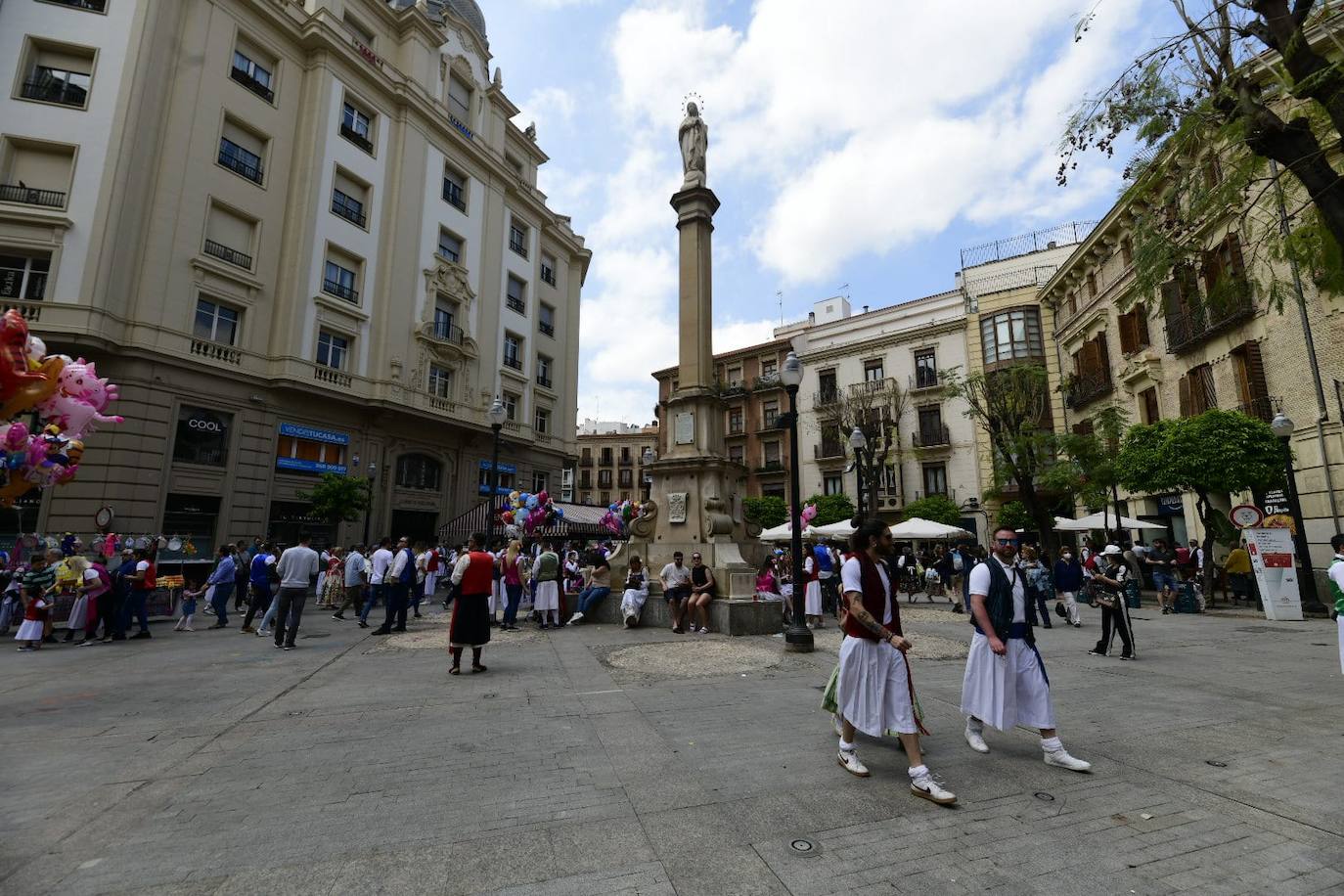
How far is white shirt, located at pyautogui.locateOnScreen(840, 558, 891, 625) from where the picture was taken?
14.1 feet

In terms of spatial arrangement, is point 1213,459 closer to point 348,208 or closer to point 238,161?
point 348,208

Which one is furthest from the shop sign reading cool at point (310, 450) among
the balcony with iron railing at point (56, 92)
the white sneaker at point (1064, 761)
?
the white sneaker at point (1064, 761)

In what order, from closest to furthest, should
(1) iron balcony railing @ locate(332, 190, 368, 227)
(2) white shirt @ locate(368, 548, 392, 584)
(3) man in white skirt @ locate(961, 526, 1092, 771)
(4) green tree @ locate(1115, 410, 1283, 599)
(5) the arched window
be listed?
1. (3) man in white skirt @ locate(961, 526, 1092, 771)
2. (2) white shirt @ locate(368, 548, 392, 584)
3. (4) green tree @ locate(1115, 410, 1283, 599)
4. (1) iron balcony railing @ locate(332, 190, 368, 227)
5. (5) the arched window

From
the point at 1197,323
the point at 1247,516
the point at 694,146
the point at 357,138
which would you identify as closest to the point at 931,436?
the point at 1197,323

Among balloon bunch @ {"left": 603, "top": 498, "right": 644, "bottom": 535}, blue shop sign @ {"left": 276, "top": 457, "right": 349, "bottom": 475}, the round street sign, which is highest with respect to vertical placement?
blue shop sign @ {"left": 276, "top": 457, "right": 349, "bottom": 475}

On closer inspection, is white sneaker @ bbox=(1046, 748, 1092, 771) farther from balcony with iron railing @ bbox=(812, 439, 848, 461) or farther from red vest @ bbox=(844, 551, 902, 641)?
balcony with iron railing @ bbox=(812, 439, 848, 461)

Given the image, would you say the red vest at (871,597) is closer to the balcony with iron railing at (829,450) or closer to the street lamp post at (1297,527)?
the street lamp post at (1297,527)

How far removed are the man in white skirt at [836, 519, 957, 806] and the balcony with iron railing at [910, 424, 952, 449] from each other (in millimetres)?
33886

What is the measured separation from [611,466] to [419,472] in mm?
40322

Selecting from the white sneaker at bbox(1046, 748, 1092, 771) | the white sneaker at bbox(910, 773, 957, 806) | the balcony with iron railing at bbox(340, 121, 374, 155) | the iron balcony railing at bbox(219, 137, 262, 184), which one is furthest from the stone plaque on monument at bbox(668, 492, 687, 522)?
the balcony with iron railing at bbox(340, 121, 374, 155)

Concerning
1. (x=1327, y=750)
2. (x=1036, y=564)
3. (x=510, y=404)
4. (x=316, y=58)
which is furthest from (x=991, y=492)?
(x=316, y=58)

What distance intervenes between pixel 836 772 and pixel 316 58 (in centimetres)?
2941

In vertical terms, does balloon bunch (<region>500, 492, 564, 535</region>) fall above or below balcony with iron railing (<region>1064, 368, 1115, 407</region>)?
below

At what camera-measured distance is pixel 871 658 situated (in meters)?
4.37
